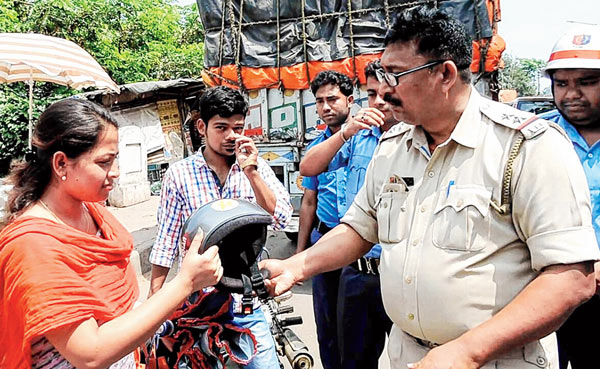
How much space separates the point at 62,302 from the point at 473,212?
1.16 metres

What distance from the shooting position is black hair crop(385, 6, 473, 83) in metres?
1.51

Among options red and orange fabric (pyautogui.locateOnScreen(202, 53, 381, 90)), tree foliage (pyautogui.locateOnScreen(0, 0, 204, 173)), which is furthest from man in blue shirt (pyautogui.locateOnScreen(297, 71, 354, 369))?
tree foliage (pyautogui.locateOnScreen(0, 0, 204, 173))

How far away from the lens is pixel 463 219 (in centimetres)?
143

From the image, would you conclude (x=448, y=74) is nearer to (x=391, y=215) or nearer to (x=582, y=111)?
(x=391, y=215)

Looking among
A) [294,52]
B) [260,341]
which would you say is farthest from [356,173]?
[294,52]

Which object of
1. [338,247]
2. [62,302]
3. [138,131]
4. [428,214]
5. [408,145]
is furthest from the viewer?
[138,131]

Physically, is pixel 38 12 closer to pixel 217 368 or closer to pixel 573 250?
pixel 217 368

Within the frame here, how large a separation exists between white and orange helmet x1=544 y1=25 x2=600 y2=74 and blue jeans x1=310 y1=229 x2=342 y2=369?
1626 millimetres

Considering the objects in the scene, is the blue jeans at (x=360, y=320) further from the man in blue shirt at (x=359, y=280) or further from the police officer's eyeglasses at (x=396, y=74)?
the police officer's eyeglasses at (x=396, y=74)

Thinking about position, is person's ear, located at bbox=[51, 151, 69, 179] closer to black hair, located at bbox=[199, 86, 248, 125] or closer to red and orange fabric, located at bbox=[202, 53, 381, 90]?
black hair, located at bbox=[199, 86, 248, 125]

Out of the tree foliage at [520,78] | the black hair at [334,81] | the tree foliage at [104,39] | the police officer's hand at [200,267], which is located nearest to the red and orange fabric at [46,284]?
the police officer's hand at [200,267]

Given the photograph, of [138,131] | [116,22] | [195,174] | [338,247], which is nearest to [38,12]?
[116,22]

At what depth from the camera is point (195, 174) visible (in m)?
2.37

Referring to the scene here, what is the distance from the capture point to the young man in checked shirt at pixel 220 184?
2.33 metres
